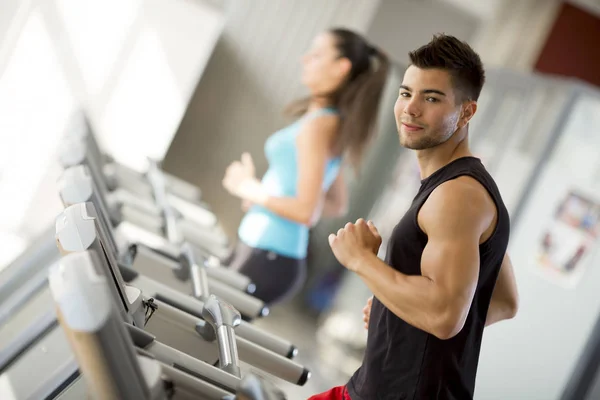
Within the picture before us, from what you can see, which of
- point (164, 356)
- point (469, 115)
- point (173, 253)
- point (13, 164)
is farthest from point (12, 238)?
point (469, 115)

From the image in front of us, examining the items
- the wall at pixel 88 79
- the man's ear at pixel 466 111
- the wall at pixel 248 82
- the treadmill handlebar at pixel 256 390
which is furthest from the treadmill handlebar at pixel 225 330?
the wall at pixel 248 82

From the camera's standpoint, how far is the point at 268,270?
3.01 metres

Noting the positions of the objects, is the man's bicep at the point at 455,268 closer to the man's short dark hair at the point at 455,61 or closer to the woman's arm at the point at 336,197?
the man's short dark hair at the point at 455,61

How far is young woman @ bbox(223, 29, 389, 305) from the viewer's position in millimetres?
2971

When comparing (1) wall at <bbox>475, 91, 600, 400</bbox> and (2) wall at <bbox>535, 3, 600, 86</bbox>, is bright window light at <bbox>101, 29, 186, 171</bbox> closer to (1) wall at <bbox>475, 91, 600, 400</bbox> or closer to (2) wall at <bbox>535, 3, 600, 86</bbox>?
(1) wall at <bbox>475, 91, 600, 400</bbox>

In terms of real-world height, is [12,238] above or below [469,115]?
below

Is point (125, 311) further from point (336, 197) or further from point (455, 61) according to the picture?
point (336, 197)

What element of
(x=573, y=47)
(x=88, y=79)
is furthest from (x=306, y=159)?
(x=573, y=47)

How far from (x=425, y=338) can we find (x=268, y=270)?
1627 mm

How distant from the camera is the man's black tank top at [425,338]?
1.37m

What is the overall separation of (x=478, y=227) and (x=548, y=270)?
7.59 feet

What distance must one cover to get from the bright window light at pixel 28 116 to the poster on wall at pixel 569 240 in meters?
2.26

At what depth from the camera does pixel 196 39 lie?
12.4ft

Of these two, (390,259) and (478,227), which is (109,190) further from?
(478,227)
